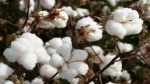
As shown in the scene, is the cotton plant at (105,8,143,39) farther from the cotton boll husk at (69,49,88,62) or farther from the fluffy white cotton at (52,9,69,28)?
the fluffy white cotton at (52,9,69,28)

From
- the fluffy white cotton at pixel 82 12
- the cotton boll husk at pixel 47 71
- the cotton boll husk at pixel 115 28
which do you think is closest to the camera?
the cotton boll husk at pixel 115 28

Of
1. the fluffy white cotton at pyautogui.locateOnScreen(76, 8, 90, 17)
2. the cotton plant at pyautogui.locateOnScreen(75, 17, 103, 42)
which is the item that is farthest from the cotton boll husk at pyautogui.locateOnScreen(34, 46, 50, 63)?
the fluffy white cotton at pyautogui.locateOnScreen(76, 8, 90, 17)

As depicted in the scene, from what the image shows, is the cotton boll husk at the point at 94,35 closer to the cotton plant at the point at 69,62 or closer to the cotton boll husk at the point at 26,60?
the cotton plant at the point at 69,62

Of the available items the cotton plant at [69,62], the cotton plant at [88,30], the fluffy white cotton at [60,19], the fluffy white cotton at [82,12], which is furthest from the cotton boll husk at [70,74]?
the fluffy white cotton at [82,12]

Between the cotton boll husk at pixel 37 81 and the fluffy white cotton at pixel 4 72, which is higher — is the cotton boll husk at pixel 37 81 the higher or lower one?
the higher one

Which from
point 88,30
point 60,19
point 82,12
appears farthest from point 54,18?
point 82,12

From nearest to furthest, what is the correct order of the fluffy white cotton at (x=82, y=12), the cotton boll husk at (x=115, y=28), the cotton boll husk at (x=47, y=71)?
the cotton boll husk at (x=115, y=28), the cotton boll husk at (x=47, y=71), the fluffy white cotton at (x=82, y=12)
